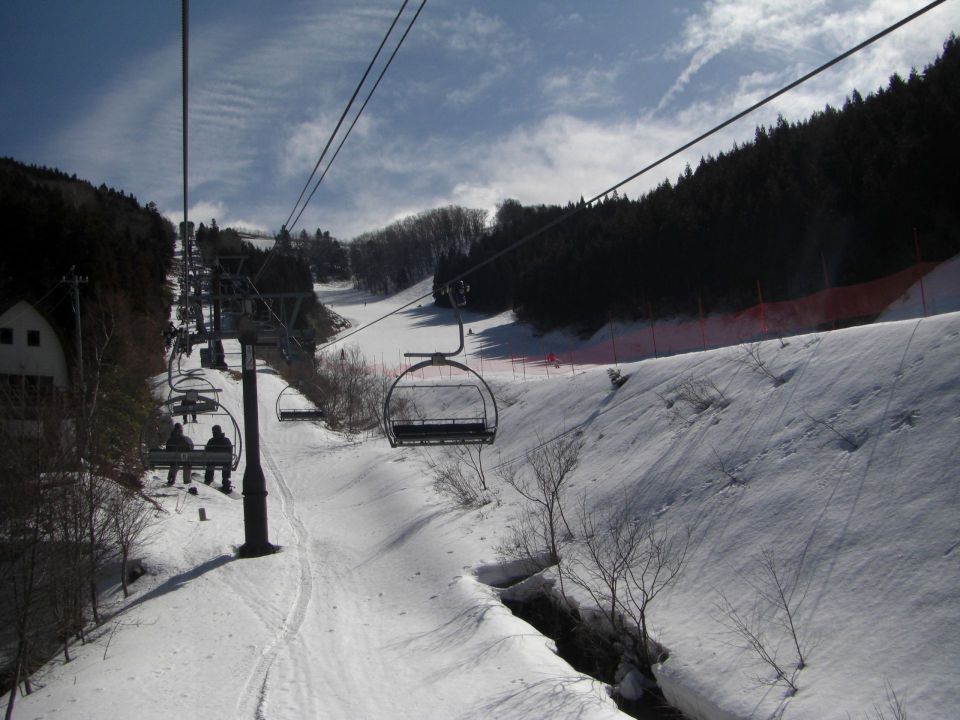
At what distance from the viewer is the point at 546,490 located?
16.1m

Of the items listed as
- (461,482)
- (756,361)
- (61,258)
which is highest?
(61,258)

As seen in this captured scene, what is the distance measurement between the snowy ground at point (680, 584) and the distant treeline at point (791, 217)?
8.80 m

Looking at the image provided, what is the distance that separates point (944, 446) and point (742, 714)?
4435 millimetres

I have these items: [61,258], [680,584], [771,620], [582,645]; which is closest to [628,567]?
[680,584]

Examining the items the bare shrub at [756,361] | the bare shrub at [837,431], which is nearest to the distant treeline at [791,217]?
the bare shrub at [756,361]

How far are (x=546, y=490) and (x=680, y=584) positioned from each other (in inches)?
190

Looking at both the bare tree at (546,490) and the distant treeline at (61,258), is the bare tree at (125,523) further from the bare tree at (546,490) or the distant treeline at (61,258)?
the distant treeline at (61,258)

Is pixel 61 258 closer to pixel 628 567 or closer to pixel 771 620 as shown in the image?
pixel 628 567

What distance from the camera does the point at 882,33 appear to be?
4.11 meters

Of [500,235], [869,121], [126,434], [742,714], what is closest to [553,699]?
[742,714]

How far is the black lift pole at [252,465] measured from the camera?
1599 cm

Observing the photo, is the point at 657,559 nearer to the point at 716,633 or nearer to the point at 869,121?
the point at 716,633

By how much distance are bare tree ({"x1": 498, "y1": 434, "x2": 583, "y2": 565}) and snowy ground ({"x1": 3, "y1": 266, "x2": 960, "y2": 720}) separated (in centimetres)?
60

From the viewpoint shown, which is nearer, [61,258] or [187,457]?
[187,457]
